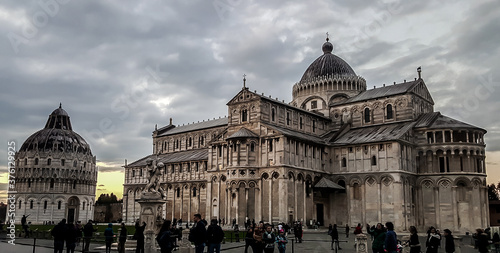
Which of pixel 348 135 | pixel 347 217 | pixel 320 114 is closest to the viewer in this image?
pixel 347 217

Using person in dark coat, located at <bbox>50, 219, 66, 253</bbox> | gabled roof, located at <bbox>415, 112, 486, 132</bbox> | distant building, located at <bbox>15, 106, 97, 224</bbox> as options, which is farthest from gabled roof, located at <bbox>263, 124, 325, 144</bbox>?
distant building, located at <bbox>15, 106, 97, 224</bbox>

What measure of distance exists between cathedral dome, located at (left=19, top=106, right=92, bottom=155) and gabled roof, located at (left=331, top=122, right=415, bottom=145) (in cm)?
6729

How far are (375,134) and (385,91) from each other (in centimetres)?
848

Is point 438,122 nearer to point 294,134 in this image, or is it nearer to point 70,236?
point 294,134

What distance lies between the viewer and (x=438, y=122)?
179 ft

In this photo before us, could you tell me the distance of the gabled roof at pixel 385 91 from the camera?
58.6 metres

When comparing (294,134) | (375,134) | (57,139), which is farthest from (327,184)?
(57,139)

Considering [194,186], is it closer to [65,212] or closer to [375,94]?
[375,94]

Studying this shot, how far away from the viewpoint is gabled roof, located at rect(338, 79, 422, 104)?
58.6m

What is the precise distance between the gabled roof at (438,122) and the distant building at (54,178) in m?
74.1

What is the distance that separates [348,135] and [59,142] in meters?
68.9

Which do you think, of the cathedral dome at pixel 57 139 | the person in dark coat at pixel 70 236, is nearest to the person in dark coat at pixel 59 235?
the person in dark coat at pixel 70 236

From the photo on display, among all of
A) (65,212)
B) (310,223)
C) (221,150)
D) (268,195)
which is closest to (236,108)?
(221,150)

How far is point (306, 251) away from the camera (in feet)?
84.1
